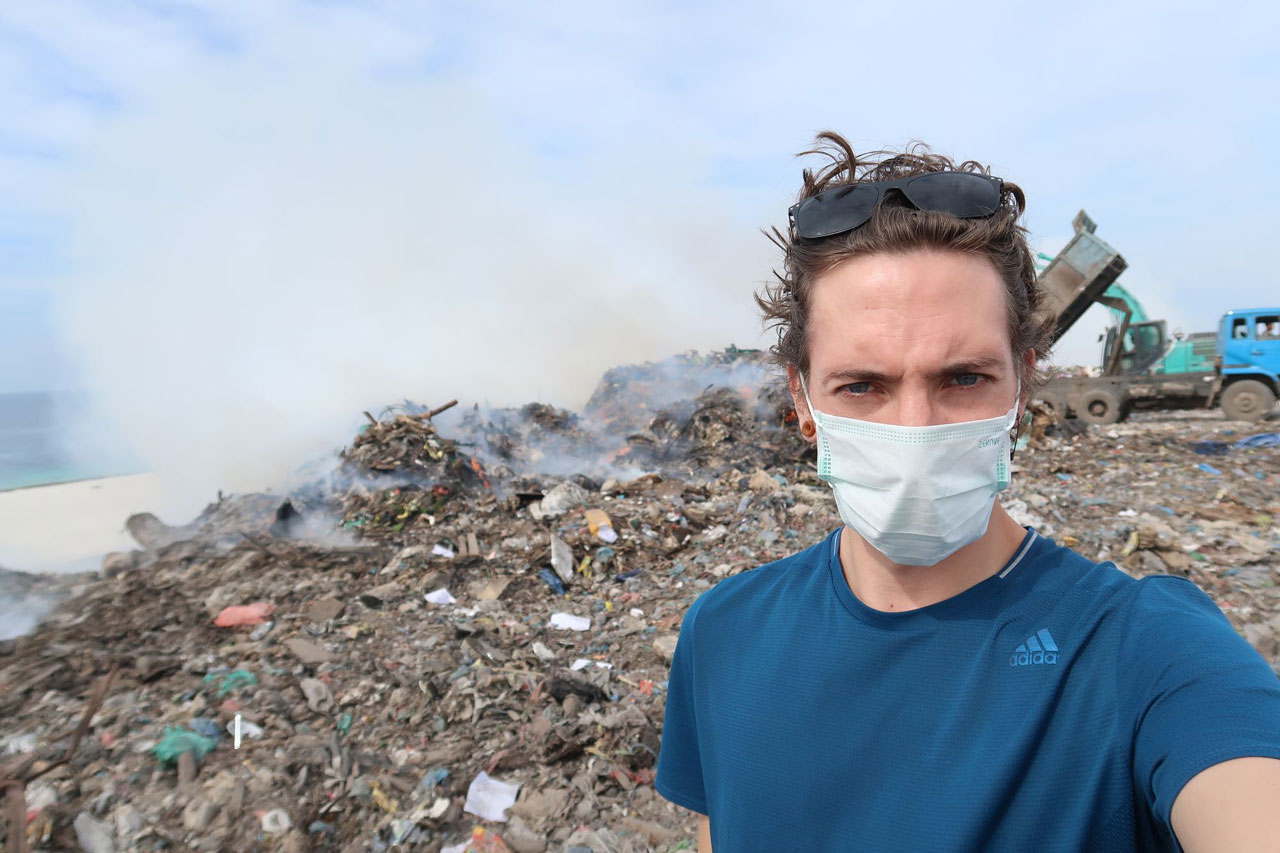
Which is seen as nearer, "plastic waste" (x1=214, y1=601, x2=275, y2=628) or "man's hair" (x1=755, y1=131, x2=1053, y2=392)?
"man's hair" (x1=755, y1=131, x2=1053, y2=392)

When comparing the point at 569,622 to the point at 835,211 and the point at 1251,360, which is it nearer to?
the point at 835,211

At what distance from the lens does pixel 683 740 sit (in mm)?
1383

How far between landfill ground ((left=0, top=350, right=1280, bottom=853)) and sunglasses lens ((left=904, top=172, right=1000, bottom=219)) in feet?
Result: 10.7

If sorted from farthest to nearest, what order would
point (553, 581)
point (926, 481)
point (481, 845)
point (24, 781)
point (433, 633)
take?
point (553, 581)
point (433, 633)
point (24, 781)
point (481, 845)
point (926, 481)

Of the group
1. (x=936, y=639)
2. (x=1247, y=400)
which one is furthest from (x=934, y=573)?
(x=1247, y=400)

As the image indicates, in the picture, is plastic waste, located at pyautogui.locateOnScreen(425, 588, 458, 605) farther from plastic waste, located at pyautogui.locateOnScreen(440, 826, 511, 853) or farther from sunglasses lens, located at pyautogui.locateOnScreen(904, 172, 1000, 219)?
sunglasses lens, located at pyautogui.locateOnScreen(904, 172, 1000, 219)

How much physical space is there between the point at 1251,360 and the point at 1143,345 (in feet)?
6.52

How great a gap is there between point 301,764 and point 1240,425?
17.9m

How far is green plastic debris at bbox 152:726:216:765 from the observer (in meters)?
3.84

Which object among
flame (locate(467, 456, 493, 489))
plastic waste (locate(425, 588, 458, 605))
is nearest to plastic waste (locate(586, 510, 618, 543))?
plastic waste (locate(425, 588, 458, 605))

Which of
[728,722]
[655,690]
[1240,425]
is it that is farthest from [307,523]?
[1240,425]

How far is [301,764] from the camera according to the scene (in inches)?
153

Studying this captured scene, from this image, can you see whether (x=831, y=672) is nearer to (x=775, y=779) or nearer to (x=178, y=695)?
(x=775, y=779)

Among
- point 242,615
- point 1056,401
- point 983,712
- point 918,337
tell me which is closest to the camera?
point 983,712
